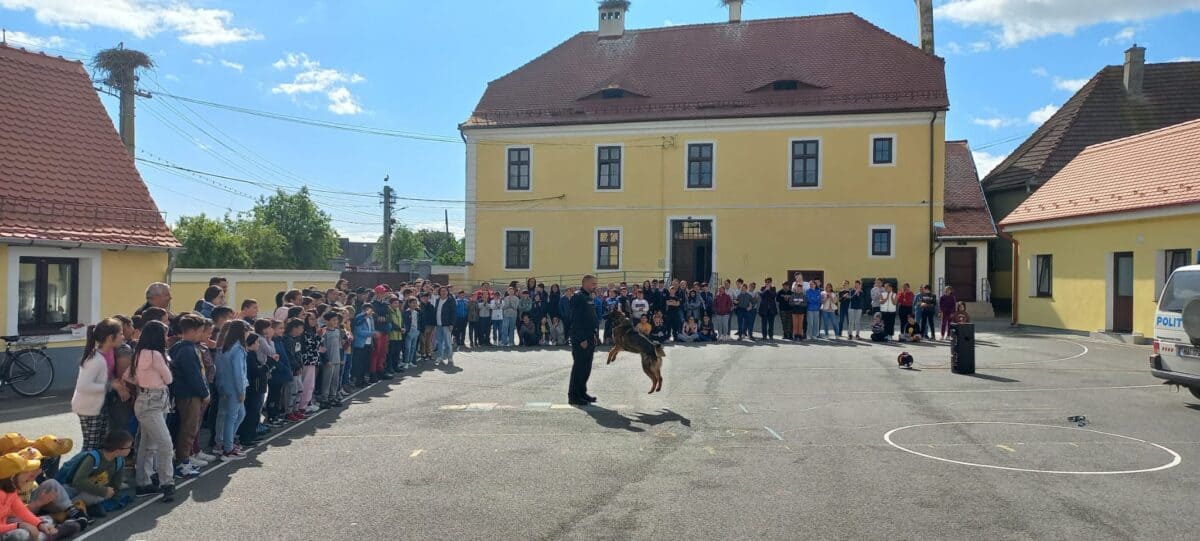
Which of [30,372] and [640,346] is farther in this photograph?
[30,372]

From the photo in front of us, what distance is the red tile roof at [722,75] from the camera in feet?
102

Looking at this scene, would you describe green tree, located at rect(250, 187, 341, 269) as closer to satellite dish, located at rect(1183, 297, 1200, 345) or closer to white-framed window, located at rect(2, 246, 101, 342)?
white-framed window, located at rect(2, 246, 101, 342)

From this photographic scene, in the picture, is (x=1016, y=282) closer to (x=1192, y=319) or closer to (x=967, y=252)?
(x=967, y=252)

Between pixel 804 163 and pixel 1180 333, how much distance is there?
67.6ft

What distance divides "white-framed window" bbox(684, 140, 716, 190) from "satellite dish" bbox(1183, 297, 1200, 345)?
71.2 ft

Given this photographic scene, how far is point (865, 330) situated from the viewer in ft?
77.2

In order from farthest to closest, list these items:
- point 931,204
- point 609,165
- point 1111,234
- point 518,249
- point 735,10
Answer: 1. point 735,10
2. point 518,249
3. point 609,165
4. point 931,204
5. point 1111,234

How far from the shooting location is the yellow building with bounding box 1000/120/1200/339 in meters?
19.5

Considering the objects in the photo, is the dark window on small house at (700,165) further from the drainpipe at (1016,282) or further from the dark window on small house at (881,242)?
the drainpipe at (1016,282)

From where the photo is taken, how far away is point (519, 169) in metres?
34.1

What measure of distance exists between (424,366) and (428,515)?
31.9 ft

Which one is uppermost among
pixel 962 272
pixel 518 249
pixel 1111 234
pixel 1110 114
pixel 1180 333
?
pixel 1110 114

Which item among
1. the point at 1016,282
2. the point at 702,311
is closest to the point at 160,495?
the point at 702,311

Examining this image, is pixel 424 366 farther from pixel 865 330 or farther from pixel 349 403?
pixel 865 330
